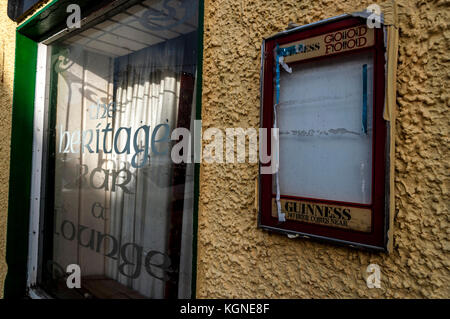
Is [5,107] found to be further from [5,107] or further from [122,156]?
[122,156]

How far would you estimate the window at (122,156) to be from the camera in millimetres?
1722

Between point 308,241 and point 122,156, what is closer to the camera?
point 308,241

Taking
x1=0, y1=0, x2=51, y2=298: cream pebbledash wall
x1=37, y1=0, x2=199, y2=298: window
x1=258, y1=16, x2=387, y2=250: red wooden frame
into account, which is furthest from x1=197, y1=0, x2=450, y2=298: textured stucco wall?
x1=0, y1=0, x2=51, y2=298: cream pebbledash wall

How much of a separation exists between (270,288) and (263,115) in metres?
0.65

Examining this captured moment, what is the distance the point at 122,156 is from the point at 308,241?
1.46m

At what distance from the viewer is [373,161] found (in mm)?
865

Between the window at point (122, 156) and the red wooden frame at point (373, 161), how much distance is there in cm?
61

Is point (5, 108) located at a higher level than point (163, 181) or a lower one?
higher

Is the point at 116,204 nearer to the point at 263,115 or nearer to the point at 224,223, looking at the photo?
the point at 224,223

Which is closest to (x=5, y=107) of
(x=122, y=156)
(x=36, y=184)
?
(x=36, y=184)

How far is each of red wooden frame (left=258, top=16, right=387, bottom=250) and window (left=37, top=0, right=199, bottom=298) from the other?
Answer: 0.61 metres

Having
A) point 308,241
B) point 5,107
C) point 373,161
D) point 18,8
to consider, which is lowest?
point 308,241
